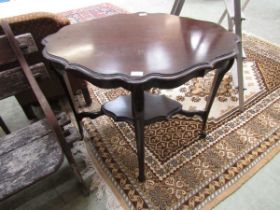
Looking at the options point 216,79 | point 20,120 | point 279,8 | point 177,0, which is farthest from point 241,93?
point 279,8

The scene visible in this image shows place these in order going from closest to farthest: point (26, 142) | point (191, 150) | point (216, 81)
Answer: point (26, 142) < point (216, 81) < point (191, 150)

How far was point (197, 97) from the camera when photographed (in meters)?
1.87

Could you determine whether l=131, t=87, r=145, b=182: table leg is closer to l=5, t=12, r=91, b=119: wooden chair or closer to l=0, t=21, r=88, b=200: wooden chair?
l=0, t=21, r=88, b=200: wooden chair

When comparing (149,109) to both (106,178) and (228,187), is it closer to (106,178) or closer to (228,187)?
(106,178)

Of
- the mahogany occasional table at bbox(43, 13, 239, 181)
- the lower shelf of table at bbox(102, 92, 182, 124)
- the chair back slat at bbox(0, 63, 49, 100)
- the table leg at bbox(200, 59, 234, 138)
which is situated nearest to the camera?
the mahogany occasional table at bbox(43, 13, 239, 181)

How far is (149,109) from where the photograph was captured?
1.43 meters

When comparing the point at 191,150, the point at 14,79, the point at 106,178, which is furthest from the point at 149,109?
the point at 14,79

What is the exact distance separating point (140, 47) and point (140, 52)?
0.15 feet

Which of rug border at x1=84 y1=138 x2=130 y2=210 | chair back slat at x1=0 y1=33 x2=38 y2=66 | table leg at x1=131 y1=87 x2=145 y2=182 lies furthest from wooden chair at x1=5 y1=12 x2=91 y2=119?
table leg at x1=131 y1=87 x2=145 y2=182

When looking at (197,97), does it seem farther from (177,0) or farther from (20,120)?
(20,120)

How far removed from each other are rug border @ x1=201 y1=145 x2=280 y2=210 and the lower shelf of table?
1.76 feet

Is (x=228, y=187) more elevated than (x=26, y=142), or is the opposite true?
(x=26, y=142)

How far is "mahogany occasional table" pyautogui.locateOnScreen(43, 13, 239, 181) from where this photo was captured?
0.87m

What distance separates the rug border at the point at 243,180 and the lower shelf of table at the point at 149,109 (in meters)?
0.54
